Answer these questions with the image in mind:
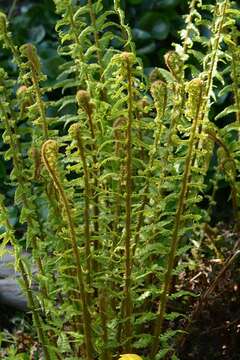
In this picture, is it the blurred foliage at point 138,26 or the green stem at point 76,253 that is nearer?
the green stem at point 76,253

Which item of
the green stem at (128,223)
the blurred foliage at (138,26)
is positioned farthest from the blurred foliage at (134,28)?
the green stem at (128,223)

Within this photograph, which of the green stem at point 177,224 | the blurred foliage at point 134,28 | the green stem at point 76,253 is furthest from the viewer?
the blurred foliage at point 134,28

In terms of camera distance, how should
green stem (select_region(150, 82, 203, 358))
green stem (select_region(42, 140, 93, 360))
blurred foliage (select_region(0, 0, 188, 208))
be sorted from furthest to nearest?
blurred foliage (select_region(0, 0, 188, 208)) → green stem (select_region(150, 82, 203, 358)) → green stem (select_region(42, 140, 93, 360))

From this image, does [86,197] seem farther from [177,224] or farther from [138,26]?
[138,26]

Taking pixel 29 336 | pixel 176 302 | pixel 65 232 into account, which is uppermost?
pixel 65 232

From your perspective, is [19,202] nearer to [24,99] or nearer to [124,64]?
[24,99]

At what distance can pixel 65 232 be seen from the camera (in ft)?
5.60

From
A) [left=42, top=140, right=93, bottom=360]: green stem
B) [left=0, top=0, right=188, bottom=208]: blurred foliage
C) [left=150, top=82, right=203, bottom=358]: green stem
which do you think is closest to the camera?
[left=42, top=140, right=93, bottom=360]: green stem

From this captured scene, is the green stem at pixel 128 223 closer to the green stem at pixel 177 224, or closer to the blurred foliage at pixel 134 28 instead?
the green stem at pixel 177 224

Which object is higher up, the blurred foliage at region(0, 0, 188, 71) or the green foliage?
the green foliage

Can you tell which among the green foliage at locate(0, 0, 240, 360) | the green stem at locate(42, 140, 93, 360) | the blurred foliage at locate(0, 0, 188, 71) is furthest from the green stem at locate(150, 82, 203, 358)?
the blurred foliage at locate(0, 0, 188, 71)

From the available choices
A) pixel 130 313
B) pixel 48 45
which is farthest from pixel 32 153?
pixel 48 45

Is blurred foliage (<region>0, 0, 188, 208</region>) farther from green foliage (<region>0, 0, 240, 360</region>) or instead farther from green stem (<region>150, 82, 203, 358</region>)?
green stem (<region>150, 82, 203, 358</region>)

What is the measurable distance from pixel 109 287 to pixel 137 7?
111 inches
